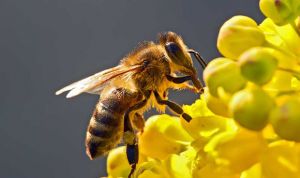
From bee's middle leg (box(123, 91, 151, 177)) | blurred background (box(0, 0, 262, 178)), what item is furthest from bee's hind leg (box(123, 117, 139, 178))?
blurred background (box(0, 0, 262, 178))

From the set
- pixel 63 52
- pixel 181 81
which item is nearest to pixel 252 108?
pixel 181 81

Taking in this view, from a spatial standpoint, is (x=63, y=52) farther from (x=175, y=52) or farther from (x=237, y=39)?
(x=237, y=39)

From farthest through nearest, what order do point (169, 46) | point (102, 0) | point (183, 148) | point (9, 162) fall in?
point (102, 0) → point (9, 162) → point (169, 46) → point (183, 148)

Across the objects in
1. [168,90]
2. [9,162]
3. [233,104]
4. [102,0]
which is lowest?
[9,162]

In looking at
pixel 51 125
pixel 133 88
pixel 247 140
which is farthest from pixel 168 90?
pixel 51 125

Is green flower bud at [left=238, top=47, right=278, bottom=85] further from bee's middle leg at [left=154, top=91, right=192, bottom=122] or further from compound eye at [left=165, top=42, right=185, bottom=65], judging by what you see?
compound eye at [left=165, top=42, right=185, bottom=65]

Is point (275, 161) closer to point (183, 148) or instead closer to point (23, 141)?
point (183, 148)

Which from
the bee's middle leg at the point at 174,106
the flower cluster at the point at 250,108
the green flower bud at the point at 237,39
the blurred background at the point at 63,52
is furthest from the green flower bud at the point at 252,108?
the blurred background at the point at 63,52
